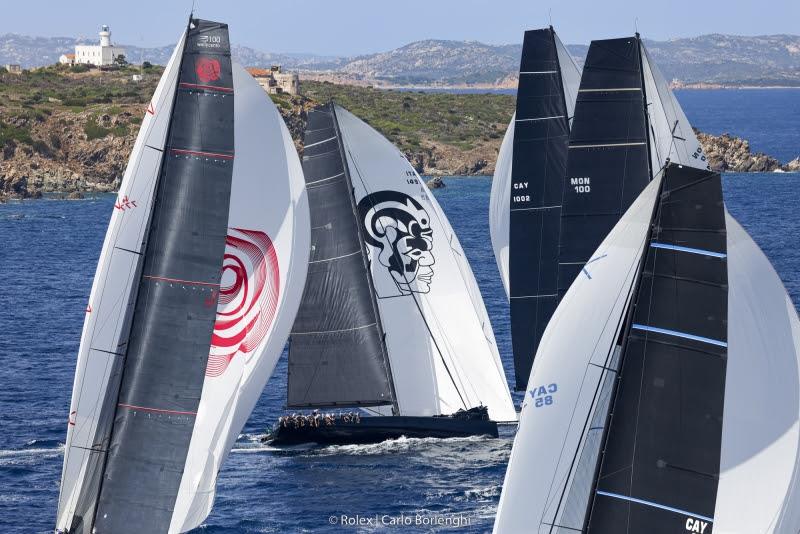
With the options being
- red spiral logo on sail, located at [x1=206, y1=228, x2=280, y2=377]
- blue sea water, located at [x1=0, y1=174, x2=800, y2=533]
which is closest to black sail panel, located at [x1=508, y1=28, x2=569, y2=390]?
blue sea water, located at [x1=0, y1=174, x2=800, y2=533]

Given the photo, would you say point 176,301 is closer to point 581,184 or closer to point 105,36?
point 581,184

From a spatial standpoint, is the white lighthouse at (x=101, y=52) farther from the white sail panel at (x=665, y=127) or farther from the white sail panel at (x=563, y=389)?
the white sail panel at (x=563, y=389)

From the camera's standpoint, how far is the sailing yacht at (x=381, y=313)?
3559 centimetres

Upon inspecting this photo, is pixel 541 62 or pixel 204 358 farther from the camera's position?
pixel 541 62

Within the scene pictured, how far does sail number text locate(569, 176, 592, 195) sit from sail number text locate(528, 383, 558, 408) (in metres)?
12.8

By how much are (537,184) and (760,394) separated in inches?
702

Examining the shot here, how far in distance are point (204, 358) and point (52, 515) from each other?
843 centimetres

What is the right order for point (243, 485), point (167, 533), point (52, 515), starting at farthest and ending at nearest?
1. point (243, 485)
2. point (52, 515)
3. point (167, 533)

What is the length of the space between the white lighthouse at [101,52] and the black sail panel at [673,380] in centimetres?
17364

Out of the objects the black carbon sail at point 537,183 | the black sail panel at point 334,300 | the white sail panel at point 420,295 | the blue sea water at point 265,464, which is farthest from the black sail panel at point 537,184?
the black sail panel at point 334,300

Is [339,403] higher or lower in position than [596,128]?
lower

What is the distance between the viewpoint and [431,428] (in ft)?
116

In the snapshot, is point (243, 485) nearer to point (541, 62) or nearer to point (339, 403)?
point (339, 403)

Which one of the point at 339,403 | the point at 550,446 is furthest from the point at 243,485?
the point at 550,446
